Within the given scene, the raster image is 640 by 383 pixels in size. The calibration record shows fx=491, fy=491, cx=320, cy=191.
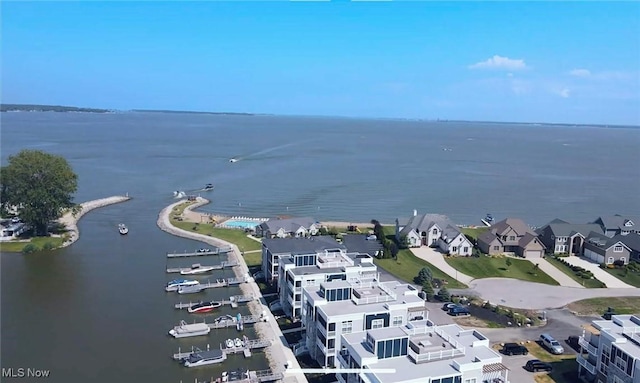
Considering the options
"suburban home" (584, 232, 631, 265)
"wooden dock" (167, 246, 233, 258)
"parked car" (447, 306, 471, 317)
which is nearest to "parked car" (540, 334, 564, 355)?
"parked car" (447, 306, 471, 317)

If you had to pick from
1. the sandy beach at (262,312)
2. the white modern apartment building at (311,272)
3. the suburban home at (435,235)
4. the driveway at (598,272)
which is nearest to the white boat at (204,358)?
the sandy beach at (262,312)

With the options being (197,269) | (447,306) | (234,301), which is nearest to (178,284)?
(197,269)

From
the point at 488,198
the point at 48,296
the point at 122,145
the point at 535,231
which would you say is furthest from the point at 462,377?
the point at 122,145

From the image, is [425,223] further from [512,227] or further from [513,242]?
[513,242]

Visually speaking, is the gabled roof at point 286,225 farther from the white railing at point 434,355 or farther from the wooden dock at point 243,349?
the white railing at point 434,355

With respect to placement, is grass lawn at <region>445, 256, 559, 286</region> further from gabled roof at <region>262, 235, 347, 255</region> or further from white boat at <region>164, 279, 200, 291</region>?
white boat at <region>164, 279, 200, 291</region>

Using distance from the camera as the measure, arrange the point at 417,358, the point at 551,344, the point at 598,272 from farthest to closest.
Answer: the point at 598,272 → the point at 551,344 → the point at 417,358
